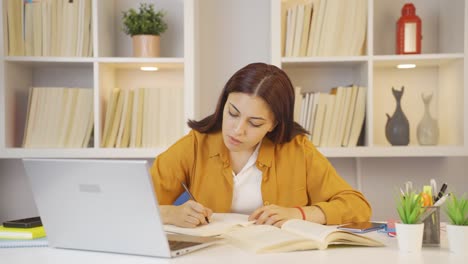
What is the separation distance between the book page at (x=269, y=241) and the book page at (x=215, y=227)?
0.18 ft

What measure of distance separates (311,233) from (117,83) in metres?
1.93

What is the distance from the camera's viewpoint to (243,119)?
207cm

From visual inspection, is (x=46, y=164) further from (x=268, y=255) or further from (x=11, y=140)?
(x=11, y=140)

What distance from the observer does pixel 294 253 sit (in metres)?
1.46

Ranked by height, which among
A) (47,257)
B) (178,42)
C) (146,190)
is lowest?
(47,257)

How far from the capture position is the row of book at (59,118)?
2.99 meters

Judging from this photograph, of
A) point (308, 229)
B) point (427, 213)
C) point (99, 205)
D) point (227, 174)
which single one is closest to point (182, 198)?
point (227, 174)

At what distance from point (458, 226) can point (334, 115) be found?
1.57m

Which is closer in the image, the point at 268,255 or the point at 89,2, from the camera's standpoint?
the point at 268,255

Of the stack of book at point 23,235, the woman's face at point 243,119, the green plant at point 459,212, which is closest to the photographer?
the green plant at point 459,212

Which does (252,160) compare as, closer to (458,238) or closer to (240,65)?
(458,238)

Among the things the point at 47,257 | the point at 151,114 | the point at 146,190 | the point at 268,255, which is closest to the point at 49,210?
the point at 47,257

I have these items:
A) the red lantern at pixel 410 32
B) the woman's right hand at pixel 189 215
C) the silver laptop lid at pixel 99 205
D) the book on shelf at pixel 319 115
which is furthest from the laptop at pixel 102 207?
the red lantern at pixel 410 32

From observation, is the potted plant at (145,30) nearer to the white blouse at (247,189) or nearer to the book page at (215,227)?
the white blouse at (247,189)
